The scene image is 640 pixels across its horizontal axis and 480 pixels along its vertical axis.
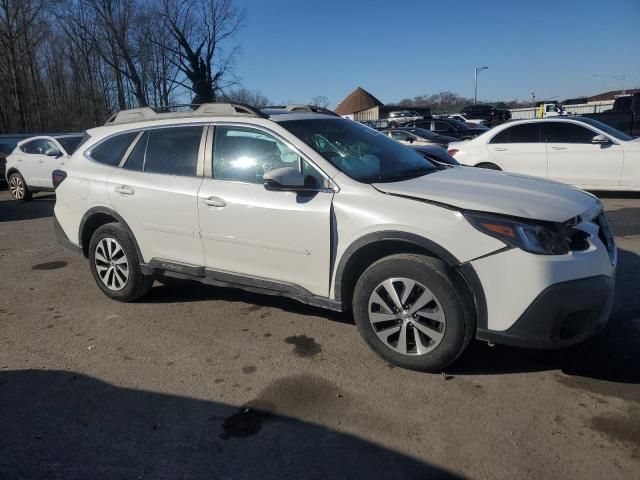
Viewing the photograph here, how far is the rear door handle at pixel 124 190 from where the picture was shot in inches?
176

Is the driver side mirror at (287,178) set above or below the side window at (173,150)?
below

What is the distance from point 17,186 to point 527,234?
13.3 metres

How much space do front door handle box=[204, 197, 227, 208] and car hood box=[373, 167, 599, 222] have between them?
1.25m

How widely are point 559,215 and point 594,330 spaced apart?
2.38ft

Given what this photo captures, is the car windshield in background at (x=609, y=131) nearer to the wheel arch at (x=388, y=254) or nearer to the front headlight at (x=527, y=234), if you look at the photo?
the front headlight at (x=527, y=234)

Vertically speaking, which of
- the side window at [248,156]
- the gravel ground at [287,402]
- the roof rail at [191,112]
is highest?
the roof rail at [191,112]

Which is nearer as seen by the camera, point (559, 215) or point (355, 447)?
point (355, 447)

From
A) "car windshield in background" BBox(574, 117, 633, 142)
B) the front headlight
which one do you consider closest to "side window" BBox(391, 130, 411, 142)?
"car windshield in background" BBox(574, 117, 633, 142)

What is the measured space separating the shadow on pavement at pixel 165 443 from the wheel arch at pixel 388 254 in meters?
1.00

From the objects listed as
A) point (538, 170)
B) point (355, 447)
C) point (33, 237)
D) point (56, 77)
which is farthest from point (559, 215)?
point (56, 77)

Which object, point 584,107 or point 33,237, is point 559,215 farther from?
point 584,107

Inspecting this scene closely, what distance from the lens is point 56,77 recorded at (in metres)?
40.9

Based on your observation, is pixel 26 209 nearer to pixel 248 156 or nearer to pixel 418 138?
pixel 248 156

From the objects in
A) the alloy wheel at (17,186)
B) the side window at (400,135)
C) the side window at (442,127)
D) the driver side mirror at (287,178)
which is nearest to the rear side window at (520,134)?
the side window at (400,135)
